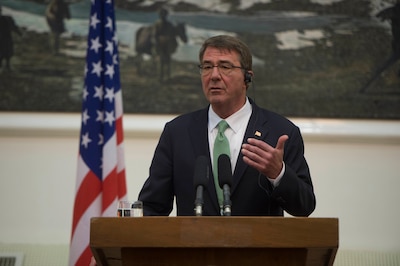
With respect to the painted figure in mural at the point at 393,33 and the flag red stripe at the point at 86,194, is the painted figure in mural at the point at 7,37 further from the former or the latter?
the painted figure in mural at the point at 393,33

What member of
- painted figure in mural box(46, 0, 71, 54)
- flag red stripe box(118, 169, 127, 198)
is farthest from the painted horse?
flag red stripe box(118, 169, 127, 198)

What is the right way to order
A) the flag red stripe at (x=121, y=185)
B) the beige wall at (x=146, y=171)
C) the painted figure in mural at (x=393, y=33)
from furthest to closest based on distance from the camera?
1. the painted figure in mural at (x=393, y=33)
2. the beige wall at (x=146, y=171)
3. the flag red stripe at (x=121, y=185)

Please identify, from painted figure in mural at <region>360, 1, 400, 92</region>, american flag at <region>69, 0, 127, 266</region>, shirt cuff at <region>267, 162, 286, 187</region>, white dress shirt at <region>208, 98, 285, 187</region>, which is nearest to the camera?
shirt cuff at <region>267, 162, 286, 187</region>

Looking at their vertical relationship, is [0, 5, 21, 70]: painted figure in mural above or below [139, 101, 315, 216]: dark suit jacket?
above

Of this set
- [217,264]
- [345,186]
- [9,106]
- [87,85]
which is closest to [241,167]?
[217,264]

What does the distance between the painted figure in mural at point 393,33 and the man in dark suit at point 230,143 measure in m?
3.17

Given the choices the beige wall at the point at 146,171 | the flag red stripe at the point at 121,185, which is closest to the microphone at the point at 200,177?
the flag red stripe at the point at 121,185

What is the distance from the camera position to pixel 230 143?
4359 mm

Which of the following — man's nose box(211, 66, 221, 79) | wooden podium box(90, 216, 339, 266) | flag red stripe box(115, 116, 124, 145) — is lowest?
wooden podium box(90, 216, 339, 266)

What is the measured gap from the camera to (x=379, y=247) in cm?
707

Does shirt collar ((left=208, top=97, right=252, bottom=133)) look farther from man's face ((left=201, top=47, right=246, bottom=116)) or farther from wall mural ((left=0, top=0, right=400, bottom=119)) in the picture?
wall mural ((left=0, top=0, right=400, bottom=119))

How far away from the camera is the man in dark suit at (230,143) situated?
4.17 metres

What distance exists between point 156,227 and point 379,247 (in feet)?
14.2

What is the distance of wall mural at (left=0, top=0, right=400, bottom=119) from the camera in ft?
24.0
